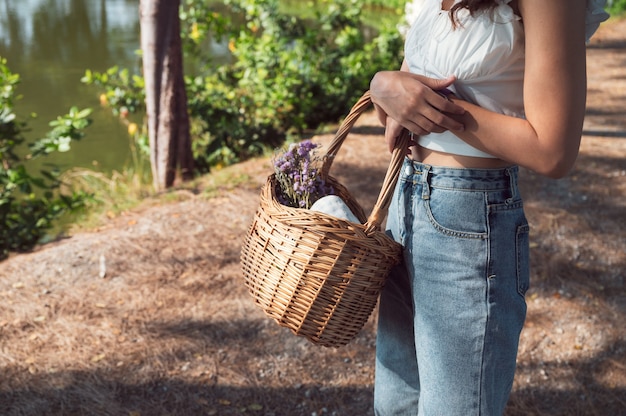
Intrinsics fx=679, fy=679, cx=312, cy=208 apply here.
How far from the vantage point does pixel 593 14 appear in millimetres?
1268

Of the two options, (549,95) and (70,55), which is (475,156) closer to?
(549,95)

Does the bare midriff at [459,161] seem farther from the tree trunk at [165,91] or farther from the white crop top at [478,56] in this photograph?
the tree trunk at [165,91]

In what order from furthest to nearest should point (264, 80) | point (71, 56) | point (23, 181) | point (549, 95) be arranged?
point (71, 56) → point (264, 80) → point (23, 181) → point (549, 95)

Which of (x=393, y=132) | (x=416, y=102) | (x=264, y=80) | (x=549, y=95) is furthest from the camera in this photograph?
(x=264, y=80)

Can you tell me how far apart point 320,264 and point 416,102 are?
0.39 metres

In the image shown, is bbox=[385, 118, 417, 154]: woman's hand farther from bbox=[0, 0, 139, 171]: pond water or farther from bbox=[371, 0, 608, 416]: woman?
bbox=[0, 0, 139, 171]: pond water

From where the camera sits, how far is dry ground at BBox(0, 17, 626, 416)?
9.64ft

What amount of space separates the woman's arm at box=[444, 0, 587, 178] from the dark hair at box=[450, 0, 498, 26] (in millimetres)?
A: 67

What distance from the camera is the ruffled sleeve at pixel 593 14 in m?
1.25

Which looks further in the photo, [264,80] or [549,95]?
[264,80]

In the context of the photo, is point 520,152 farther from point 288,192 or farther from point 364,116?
point 364,116

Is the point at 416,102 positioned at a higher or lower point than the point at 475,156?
higher

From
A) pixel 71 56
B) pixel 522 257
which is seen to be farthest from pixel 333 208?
pixel 71 56

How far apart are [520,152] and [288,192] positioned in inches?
23.7
